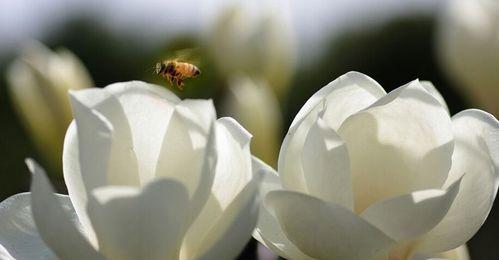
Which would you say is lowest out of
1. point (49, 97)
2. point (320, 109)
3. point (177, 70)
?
point (49, 97)

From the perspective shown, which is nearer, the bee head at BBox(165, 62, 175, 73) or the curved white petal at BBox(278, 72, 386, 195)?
the curved white petal at BBox(278, 72, 386, 195)

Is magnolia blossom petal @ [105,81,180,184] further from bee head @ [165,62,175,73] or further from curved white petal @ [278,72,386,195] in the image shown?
bee head @ [165,62,175,73]

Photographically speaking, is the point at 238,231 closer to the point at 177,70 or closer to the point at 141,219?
the point at 141,219

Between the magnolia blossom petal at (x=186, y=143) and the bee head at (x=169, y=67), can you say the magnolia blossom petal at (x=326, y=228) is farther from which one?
the bee head at (x=169, y=67)

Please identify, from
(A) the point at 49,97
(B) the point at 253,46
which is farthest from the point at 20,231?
(B) the point at 253,46

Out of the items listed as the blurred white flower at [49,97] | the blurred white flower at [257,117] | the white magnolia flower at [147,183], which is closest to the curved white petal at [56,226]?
the white magnolia flower at [147,183]

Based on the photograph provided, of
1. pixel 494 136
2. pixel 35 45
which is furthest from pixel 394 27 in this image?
pixel 494 136

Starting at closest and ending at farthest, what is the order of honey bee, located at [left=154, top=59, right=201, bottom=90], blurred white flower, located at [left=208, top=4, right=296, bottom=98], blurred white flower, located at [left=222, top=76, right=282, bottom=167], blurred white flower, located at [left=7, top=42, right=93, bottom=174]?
1. honey bee, located at [left=154, top=59, right=201, bottom=90]
2. blurred white flower, located at [left=222, top=76, right=282, bottom=167]
3. blurred white flower, located at [left=7, top=42, right=93, bottom=174]
4. blurred white flower, located at [left=208, top=4, right=296, bottom=98]

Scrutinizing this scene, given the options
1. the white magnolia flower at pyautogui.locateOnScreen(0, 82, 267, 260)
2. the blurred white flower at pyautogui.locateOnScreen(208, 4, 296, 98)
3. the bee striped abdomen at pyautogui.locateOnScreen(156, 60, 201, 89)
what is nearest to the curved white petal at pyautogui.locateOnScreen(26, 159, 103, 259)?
the white magnolia flower at pyautogui.locateOnScreen(0, 82, 267, 260)
